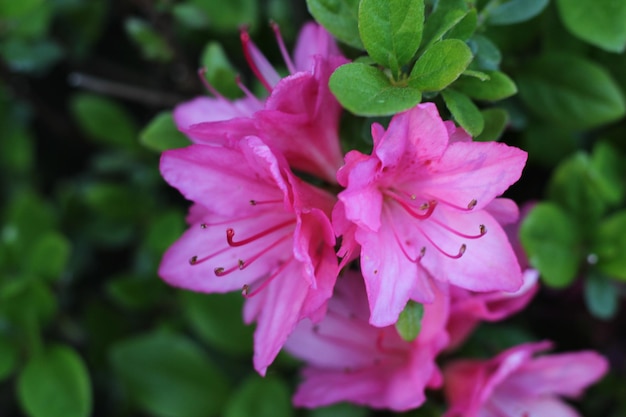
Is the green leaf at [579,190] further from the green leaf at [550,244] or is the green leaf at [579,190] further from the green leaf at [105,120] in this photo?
the green leaf at [105,120]

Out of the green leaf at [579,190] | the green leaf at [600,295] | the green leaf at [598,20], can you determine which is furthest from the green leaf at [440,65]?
the green leaf at [600,295]

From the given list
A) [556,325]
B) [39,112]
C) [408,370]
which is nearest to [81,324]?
[39,112]

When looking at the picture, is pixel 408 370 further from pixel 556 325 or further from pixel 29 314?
pixel 29 314

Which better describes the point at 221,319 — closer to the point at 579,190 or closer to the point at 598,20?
the point at 579,190

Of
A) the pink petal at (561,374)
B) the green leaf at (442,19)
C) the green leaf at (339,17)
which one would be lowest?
the pink petal at (561,374)

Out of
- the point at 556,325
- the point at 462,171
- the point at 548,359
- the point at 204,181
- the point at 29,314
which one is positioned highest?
the point at 204,181
